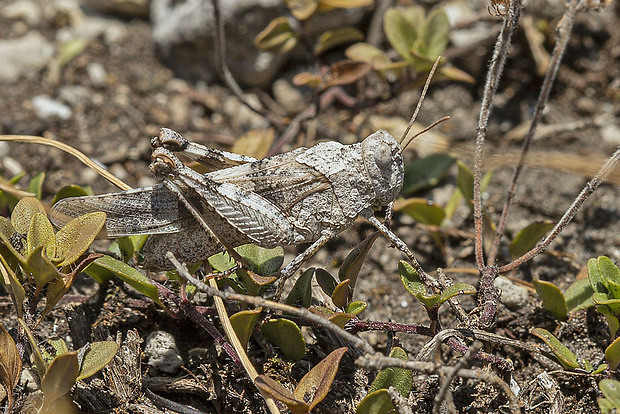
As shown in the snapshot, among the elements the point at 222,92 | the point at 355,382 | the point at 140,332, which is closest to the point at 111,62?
the point at 222,92

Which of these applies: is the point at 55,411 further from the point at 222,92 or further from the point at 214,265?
the point at 222,92

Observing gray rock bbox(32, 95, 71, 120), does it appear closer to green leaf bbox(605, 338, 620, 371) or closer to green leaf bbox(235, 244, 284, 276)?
green leaf bbox(235, 244, 284, 276)

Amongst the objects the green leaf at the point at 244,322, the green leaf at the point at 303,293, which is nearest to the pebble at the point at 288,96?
the green leaf at the point at 303,293

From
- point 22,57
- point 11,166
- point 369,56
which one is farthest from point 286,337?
point 22,57

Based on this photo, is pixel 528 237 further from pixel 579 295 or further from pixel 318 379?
pixel 318 379

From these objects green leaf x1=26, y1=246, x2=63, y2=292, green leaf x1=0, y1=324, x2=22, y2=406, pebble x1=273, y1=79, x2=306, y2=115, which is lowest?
green leaf x1=0, y1=324, x2=22, y2=406

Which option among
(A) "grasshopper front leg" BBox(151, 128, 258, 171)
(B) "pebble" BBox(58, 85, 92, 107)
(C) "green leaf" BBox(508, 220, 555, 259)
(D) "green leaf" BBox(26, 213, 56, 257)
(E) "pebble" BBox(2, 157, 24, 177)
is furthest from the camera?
(B) "pebble" BBox(58, 85, 92, 107)

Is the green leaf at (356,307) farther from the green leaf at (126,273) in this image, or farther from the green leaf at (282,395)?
the green leaf at (126,273)

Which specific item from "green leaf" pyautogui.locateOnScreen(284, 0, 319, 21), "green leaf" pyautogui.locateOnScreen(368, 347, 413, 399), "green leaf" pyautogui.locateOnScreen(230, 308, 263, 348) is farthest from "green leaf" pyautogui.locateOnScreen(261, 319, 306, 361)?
"green leaf" pyautogui.locateOnScreen(284, 0, 319, 21)
